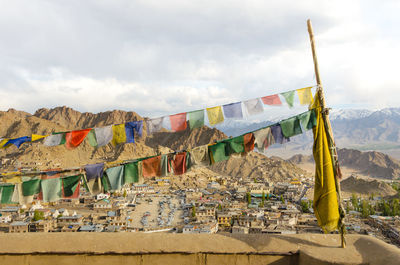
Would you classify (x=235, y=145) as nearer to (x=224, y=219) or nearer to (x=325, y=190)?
(x=325, y=190)

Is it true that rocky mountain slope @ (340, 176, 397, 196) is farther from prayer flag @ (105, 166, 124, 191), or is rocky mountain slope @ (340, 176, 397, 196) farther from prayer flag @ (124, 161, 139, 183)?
prayer flag @ (105, 166, 124, 191)

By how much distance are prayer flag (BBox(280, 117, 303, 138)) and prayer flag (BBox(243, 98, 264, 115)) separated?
2.00ft

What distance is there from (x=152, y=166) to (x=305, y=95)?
2279 millimetres

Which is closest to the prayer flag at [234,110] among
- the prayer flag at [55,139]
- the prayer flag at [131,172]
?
the prayer flag at [131,172]

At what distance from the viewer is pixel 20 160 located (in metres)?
51.6

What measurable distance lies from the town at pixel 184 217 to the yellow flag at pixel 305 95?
1306 cm

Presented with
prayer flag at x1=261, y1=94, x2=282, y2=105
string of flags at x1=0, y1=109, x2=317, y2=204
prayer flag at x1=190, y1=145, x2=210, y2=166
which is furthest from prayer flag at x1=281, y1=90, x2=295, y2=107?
prayer flag at x1=190, y1=145, x2=210, y2=166

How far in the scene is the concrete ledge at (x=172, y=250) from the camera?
10.0ft

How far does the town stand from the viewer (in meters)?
21.4

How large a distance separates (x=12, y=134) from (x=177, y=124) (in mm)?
74289

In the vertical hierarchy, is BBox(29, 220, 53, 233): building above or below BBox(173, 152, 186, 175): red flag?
below

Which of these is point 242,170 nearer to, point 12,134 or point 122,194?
point 122,194

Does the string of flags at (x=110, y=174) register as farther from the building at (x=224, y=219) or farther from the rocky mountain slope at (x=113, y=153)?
the rocky mountain slope at (x=113, y=153)

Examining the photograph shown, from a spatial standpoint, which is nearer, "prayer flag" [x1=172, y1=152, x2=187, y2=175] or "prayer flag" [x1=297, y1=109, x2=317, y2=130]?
"prayer flag" [x1=297, y1=109, x2=317, y2=130]
